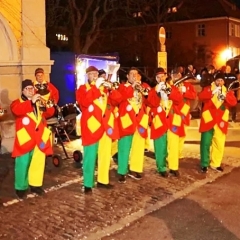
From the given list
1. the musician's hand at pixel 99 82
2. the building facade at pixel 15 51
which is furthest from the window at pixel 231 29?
the musician's hand at pixel 99 82

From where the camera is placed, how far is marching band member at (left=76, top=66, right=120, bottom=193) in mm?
7488

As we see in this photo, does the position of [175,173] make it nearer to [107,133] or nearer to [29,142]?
[107,133]

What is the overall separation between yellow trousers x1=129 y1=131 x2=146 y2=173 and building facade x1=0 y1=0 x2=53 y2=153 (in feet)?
11.4

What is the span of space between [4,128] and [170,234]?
6008mm

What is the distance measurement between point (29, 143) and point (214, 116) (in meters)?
3.37

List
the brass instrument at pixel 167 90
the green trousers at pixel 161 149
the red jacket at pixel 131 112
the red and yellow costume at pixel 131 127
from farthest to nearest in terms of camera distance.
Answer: the green trousers at pixel 161 149 → the brass instrument at pixel 167 90 → the red and yellow costume at pixel 131 127 → the red jacket at pixel 131 112

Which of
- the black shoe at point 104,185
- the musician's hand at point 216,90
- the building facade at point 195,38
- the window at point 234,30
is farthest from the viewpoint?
the window at point 234,30

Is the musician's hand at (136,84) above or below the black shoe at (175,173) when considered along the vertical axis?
above

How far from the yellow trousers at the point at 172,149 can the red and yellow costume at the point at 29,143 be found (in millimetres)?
2164

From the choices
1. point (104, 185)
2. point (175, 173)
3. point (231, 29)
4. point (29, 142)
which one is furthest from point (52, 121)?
point (231, 29)

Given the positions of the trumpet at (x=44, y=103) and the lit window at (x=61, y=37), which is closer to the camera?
the trumpet at (x=44, y=103)

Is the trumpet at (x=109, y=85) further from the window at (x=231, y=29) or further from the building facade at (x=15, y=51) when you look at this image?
the window at (x=231, y=29)

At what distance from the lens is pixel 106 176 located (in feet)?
25.9

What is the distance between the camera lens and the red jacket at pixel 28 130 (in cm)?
712
